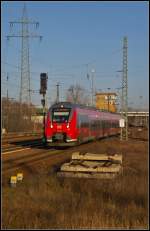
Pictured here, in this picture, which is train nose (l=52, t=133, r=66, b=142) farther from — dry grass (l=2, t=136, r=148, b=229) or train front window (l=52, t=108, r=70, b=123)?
dry grass (l=2, t=136, r=148, b=229)

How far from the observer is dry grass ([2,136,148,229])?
9.27 meters

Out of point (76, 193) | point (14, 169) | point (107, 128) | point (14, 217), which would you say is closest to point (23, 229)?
point (14, 217)

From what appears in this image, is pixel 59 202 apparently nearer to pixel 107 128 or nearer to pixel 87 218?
pixel 87 218

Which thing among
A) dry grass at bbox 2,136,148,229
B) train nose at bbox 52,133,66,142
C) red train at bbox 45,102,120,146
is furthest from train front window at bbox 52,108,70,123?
dry grass at bbox 2,136,148,229

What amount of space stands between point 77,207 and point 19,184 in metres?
4.18

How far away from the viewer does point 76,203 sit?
11281 millimetres

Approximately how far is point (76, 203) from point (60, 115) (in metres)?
21.1

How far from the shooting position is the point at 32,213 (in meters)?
10.4

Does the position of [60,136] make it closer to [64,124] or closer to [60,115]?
[64,124]

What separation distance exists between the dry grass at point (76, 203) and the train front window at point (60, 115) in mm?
16277

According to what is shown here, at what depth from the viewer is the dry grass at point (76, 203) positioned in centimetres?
927

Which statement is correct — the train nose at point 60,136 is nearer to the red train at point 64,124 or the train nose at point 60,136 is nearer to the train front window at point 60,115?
the red train at point 64,124

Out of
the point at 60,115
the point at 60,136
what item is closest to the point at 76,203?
the point at 60,136

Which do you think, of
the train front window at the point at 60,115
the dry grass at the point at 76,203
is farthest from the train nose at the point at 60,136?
the dry grass at the point at 76,203
